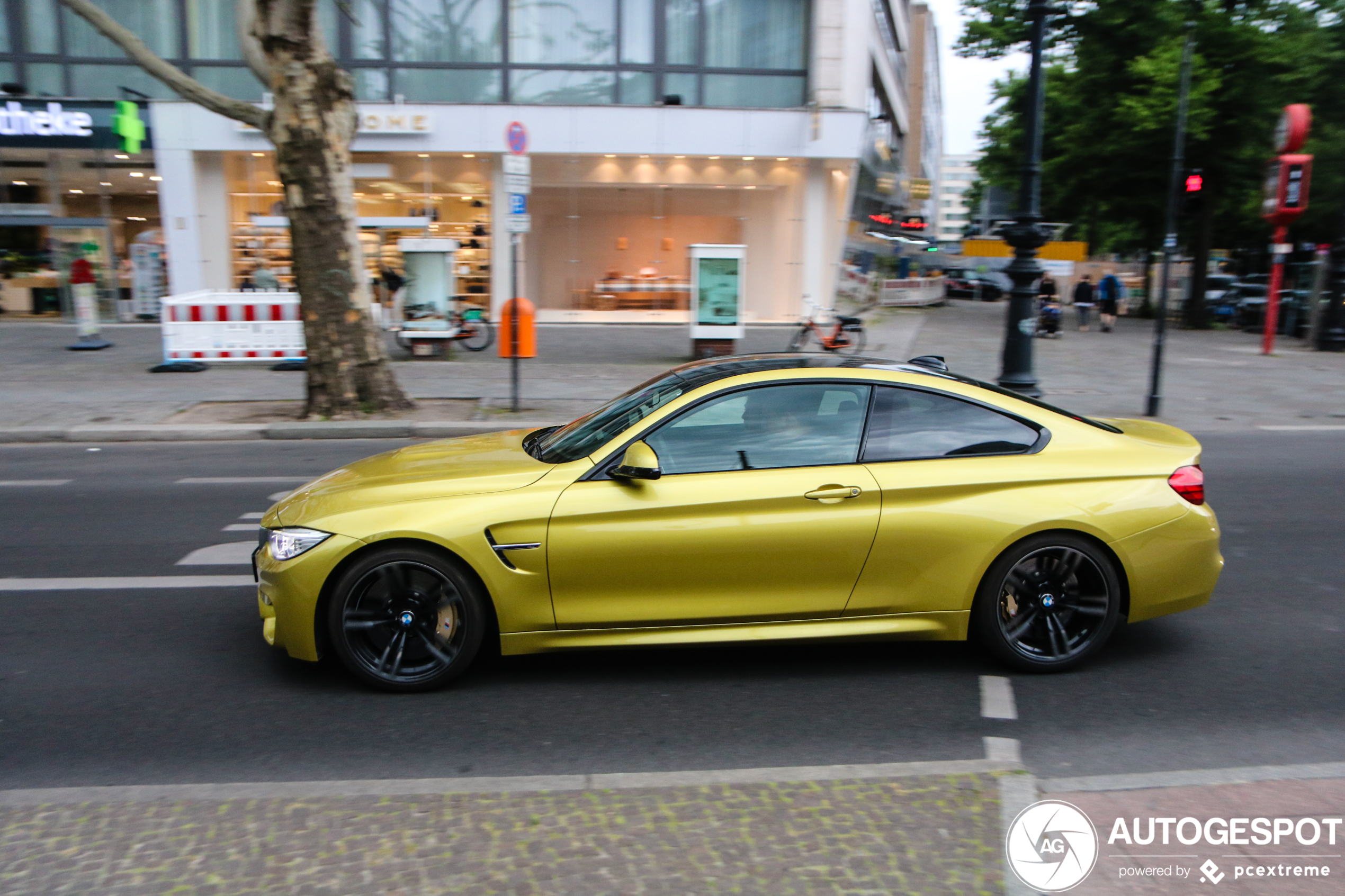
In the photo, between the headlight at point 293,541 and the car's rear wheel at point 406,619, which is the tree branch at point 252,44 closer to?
the headlight at point 293,541

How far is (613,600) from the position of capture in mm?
4520

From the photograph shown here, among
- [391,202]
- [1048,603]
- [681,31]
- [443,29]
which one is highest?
[681,31]

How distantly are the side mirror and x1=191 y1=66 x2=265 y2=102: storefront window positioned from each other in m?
23.5

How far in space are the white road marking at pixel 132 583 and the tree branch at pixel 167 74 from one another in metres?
6.76

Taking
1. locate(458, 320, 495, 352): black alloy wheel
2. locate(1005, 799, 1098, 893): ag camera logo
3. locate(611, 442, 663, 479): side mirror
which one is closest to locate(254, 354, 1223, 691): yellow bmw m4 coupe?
locate(611, 442, 663, 479): side mirror

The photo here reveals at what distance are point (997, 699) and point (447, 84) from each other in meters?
23.2

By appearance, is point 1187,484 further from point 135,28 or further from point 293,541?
point 135,28

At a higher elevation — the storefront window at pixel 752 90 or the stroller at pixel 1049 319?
the storefront window at pixel 752 90

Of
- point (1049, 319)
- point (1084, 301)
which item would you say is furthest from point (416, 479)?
point (1084, 301)

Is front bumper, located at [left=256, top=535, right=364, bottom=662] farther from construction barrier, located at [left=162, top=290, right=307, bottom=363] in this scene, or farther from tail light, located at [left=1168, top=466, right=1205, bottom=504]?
construction barrier, located at [left=162, top=290, right=307, bottom=363]

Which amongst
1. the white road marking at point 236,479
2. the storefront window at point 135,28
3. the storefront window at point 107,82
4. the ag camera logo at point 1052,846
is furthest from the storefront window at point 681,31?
the ag camera logo at point 1052,846

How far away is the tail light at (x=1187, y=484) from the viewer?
15.9 ft

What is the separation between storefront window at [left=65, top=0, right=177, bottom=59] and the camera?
79.2 feet

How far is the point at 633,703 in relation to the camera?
4.52 metres
